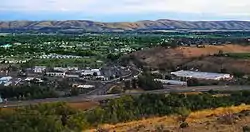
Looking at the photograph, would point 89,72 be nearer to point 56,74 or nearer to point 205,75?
point 56,74

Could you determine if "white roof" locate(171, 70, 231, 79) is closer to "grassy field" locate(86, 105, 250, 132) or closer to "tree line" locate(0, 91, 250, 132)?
"tree line" locate(0, 91, 250, 132)

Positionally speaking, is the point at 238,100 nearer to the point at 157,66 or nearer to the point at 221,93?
the point at 221,93

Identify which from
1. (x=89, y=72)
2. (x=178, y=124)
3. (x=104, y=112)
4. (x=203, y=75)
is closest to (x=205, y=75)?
(x=203, y=75)

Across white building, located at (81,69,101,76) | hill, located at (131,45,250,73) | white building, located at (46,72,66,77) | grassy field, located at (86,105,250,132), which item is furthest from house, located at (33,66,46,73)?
grassy field, located at (86,105,250,132)

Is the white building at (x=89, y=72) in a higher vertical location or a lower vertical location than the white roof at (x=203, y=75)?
lower

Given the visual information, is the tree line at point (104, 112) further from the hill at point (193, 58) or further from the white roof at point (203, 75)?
the hill at point (193, 58)

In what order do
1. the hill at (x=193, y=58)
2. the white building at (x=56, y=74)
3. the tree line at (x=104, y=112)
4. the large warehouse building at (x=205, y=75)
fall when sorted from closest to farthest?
the tree line at (x=104, y=112), the large warehouse building at (x=205, y=75), the white building at (x=56, y=74), the hill at (x=193, y=58)

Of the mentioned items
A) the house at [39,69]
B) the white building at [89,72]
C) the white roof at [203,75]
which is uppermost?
the white roof at [203,75]

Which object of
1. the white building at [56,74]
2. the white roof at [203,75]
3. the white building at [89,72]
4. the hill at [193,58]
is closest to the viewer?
the white roof at [203,75]

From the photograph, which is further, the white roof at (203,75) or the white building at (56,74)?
the white building at (56,74)

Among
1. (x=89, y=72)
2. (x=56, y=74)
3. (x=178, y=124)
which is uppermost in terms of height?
(x=178, y=124)

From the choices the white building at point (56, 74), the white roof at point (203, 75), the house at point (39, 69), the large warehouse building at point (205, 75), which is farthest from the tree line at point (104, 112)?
the house at point (39, 69)

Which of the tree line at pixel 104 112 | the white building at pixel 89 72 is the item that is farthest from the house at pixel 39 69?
the tree line at pixel 104 112
